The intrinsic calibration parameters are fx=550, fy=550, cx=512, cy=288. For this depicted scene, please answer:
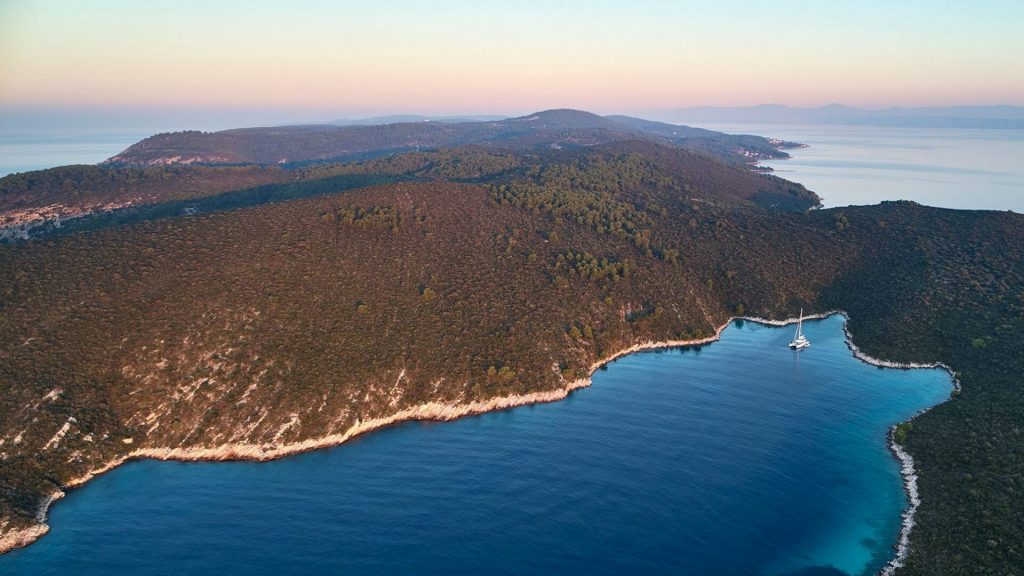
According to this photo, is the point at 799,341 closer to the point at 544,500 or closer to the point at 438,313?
the point at 544,500

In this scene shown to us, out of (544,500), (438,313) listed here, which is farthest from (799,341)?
(438,313)

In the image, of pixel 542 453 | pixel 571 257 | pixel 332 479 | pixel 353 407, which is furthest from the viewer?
pixel 571 257

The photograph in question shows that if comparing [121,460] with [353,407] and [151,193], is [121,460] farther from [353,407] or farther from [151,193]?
[151,193]

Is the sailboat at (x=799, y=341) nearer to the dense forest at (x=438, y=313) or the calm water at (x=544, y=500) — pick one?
the dense forest at (x=438, y=313)

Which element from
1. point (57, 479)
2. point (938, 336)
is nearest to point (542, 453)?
point (57, 479)

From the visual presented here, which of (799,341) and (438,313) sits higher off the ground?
(438,313)
